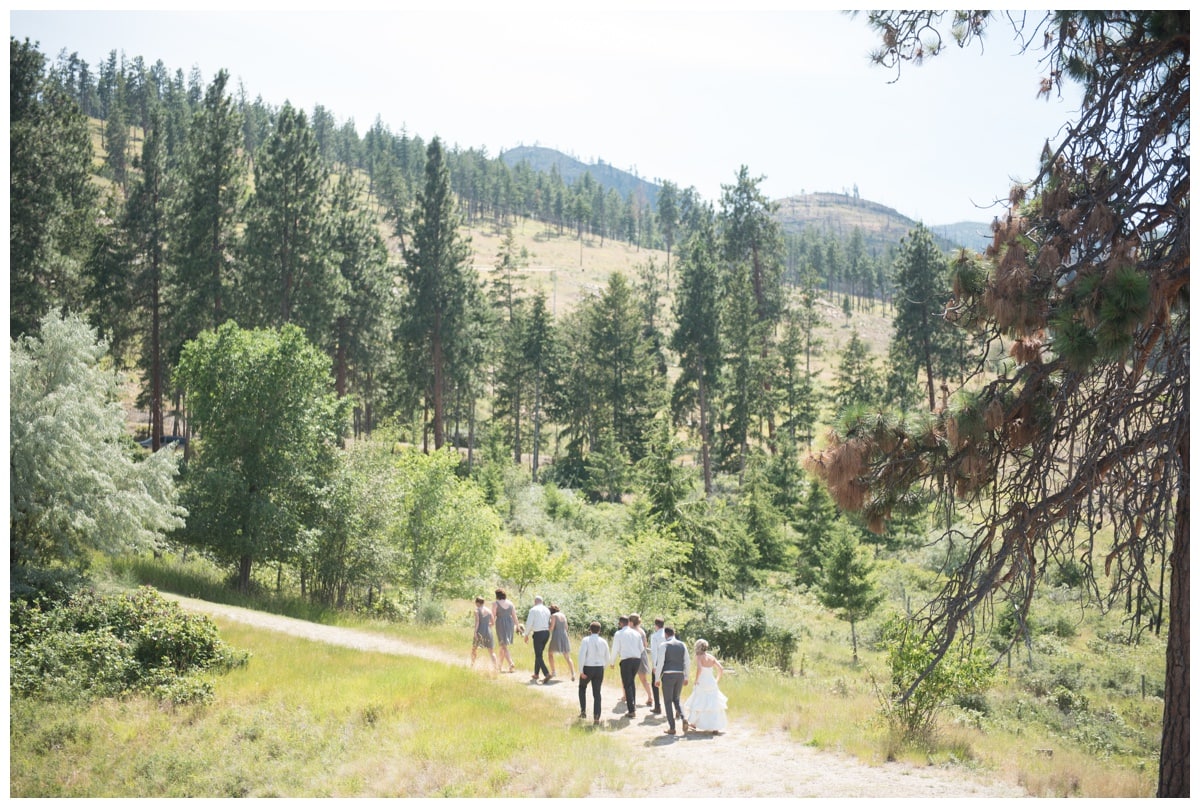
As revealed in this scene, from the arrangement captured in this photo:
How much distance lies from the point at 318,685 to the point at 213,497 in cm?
867

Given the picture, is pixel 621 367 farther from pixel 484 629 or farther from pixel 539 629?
pixel 539 629

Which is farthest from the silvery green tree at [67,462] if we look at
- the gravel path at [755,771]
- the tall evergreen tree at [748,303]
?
the tall evergreen tree at [748,303]

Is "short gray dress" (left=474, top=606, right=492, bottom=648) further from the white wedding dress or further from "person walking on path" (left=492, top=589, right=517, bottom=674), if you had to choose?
the white wedding dress

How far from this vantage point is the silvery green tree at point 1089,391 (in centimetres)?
667

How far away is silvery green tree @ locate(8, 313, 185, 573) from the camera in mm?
13984

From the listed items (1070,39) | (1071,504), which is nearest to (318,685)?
(1071,504)

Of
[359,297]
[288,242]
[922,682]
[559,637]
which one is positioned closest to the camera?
[922,682]

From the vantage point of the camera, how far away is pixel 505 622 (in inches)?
588

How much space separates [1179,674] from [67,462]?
16066 mm

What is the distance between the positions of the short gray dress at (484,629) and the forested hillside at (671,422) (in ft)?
17.7

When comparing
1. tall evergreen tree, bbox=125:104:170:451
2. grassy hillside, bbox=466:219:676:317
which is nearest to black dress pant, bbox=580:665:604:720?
tall evergreen tree, bbox=125:104:170:451

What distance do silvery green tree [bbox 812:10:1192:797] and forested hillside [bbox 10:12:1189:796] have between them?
0.12ft

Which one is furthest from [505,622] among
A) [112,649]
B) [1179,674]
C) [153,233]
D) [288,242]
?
[153,233]

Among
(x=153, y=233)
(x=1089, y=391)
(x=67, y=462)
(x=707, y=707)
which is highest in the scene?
(x=153, y=233)
